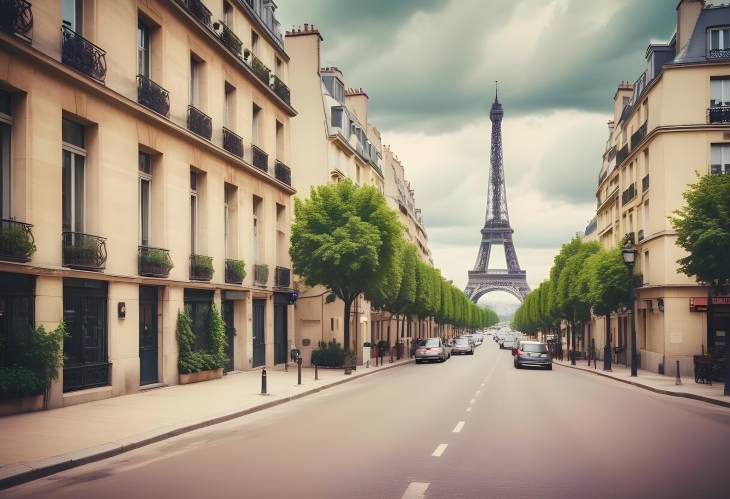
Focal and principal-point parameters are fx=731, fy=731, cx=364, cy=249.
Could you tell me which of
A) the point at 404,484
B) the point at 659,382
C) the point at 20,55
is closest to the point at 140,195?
the point at 20,55

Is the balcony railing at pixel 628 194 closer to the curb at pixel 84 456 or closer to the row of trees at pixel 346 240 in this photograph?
the row of trees at pixel 346 240

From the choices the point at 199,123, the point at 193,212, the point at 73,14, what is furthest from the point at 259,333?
the point at 73,14

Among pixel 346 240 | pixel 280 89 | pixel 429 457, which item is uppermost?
pixel 280 89

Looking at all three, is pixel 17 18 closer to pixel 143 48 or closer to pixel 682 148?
pixel 143 48

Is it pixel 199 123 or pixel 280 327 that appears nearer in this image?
pixel 199 123

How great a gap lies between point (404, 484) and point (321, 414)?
7.69 meters

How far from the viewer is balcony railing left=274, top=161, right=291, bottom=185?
3389 centimetres

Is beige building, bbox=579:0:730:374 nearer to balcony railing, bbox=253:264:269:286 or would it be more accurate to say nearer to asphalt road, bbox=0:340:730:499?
asphalt road, bbox=0:340:730:499

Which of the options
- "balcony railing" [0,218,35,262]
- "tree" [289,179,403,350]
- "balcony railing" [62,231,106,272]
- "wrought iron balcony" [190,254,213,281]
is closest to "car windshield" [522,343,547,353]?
"tree" [289,179,403,350]

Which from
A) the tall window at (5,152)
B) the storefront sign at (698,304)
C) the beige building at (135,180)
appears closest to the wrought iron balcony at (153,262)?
the beige building at (135,180)

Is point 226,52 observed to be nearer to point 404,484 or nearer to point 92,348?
point 92,348

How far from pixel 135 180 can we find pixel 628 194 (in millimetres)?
31664

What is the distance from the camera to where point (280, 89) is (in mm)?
34375

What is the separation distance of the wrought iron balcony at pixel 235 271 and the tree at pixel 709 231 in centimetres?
1585
